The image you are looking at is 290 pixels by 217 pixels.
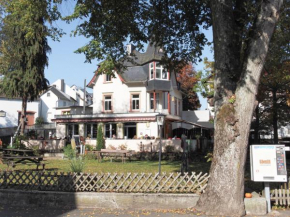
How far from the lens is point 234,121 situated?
25.8ft

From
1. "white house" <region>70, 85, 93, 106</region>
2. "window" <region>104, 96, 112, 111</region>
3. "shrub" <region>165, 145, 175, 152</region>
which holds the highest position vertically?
"white house" <region>70, 85, 93, 106</region>

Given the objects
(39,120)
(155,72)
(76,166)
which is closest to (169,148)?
(155,72)

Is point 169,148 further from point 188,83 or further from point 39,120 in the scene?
point 39,120

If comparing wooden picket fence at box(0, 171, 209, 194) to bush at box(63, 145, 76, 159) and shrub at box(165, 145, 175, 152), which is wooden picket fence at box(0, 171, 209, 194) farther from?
shrub at box(165, 145, 175, 152)

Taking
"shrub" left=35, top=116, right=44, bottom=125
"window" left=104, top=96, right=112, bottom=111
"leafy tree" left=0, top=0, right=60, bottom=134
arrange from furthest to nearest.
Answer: "shrub" left=35, top=116, right=44, bottom=125 < "window" left=104, top=96, right=112, bottom=111 < "leafy tree" left=0, top=0, right=60, bottom=134

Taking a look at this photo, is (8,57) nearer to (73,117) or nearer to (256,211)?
(73,117)

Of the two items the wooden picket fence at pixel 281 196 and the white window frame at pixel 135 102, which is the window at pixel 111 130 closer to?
the white window frame at pixel 135 102

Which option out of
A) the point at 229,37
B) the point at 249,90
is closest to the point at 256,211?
the point at 249,90

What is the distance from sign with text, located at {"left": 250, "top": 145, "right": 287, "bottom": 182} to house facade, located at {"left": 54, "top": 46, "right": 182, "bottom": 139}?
25020 mm

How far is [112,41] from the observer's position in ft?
41.0

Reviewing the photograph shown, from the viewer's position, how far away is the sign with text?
8.15 metres

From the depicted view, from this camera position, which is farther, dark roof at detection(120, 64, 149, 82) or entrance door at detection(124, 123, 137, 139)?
dark roof at detection(120, 64, 149, 82)

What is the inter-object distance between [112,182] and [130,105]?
27950mm

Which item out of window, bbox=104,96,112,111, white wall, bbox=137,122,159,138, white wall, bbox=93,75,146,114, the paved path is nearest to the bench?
white wall, bbox=137,122,159,138
